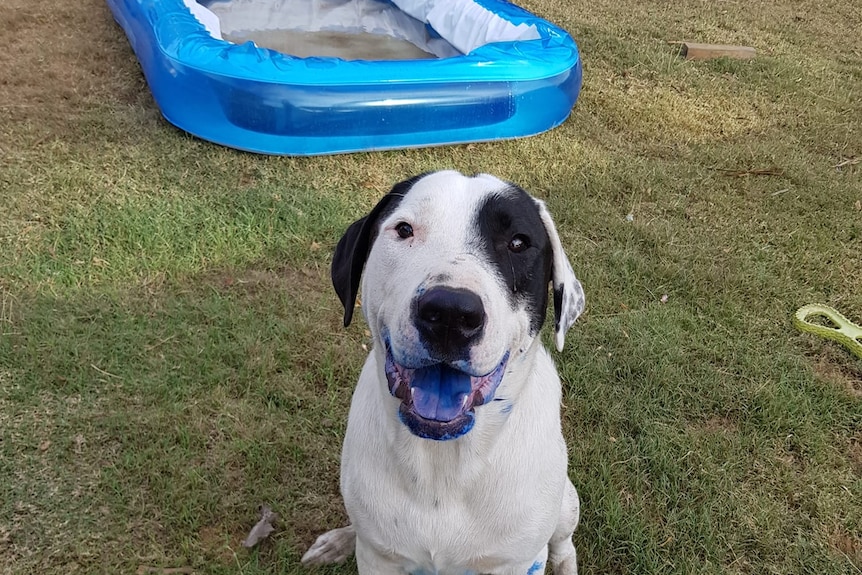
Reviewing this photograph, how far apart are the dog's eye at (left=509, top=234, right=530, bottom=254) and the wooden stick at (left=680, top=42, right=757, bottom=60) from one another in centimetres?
640

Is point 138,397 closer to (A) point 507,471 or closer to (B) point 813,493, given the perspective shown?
(A) point 507,471

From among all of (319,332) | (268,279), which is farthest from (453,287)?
(268,279)

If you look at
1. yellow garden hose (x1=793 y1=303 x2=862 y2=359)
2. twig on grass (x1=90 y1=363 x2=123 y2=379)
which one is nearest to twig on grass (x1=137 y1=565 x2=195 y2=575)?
twig on grass (x1=90 y1=363 x2=123 y2=379)

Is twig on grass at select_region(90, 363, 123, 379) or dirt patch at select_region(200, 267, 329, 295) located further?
dirt patch at select_region(200, 267, 329, 295)

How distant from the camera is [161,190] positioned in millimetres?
4711

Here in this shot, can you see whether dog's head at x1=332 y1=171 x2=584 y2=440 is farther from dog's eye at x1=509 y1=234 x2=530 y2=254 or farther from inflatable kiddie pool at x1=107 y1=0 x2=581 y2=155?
inflatable kiddie pool at x1=107 y1=0 x2=581 y2=155

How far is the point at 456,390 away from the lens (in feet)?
6.02

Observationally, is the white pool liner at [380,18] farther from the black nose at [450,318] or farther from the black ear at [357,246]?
the black nose at [450,318]

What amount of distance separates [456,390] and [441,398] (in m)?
0.05

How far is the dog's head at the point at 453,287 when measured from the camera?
66.2 inches

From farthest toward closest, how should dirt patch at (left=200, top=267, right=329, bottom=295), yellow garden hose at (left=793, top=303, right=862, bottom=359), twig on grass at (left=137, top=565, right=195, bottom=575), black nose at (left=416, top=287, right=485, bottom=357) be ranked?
dirt patch at (left=200, top=267, right=329, bottom=295), yellow garden hose at (left=793, top=303, right=862, bottom=359), twig on grass at (left=137, top=565, right=195, bottom=575), black nose at (left=416, top=287, right=485, bottom=357)

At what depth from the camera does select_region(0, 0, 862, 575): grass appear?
2.93 metres

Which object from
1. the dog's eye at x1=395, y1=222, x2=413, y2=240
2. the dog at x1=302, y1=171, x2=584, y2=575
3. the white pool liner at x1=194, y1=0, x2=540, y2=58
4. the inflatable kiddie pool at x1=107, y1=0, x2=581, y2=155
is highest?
the dog's eye at x1=395, y1=222, x2=413, y2=240

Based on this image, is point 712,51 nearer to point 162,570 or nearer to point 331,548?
point 331,548
